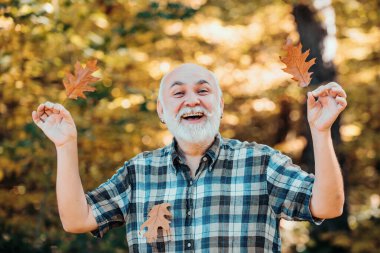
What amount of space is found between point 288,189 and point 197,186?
34 centimetres

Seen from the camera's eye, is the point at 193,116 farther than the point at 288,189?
Yes

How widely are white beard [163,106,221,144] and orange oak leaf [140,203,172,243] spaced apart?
0.26m

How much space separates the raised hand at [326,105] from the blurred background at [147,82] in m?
3.00

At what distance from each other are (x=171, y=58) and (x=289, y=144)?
10.2 feet

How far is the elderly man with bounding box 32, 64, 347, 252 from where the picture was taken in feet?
7.66

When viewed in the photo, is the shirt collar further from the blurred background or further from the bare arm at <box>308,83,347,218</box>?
the blurred background

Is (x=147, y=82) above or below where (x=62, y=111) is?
above

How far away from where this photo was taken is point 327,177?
213 centimetres

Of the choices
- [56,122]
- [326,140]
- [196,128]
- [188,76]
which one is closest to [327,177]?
[326,140]

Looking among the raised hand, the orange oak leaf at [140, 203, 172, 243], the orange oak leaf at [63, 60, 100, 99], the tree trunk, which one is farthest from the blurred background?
the raised hand

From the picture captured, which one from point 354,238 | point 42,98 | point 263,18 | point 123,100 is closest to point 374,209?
point 354,238

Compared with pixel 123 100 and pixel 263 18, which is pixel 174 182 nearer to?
pixel 123 100

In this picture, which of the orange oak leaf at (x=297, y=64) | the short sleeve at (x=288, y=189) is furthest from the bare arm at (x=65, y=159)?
the orange oak leaf at (x=297, y=64)

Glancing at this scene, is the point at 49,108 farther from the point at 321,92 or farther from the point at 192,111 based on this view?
the point at 321,92
